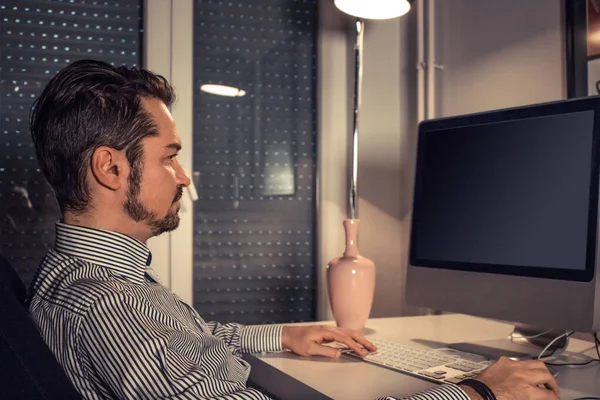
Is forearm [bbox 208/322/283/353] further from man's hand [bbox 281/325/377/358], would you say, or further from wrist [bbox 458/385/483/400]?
wrist [bbox 458/385/483/400]

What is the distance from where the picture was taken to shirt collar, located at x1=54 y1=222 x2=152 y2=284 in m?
1.09

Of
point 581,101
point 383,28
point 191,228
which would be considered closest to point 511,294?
point 581,101

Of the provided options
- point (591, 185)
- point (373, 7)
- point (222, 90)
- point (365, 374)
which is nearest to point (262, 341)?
point (365, 374)

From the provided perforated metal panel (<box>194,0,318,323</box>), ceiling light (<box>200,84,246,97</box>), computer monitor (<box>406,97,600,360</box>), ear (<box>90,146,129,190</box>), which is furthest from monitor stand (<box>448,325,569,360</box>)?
ceiling light (<box>200,84,246,97</box>)

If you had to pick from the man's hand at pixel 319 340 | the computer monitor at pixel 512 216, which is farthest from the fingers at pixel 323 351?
the computer monitor at pixel 512 216

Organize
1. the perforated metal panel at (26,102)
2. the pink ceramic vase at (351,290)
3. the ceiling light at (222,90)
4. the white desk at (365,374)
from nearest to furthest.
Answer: the white desk at (365,374), the pink ceramic vase at (351,290), the perforated metal panel at (26,102), the ceiling light at (222,90)

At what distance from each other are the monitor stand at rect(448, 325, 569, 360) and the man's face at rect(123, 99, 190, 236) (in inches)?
26.3

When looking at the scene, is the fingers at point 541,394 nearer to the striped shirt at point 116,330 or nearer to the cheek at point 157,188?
the striped shirt at point 116,330

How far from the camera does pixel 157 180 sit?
1.20m

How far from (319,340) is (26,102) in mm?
1508

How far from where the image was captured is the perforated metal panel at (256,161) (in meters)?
2.54

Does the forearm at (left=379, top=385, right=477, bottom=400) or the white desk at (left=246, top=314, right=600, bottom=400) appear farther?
the white desk at (left=246, top=314, right=600, bottom=400)

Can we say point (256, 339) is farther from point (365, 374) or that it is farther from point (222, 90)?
point (222, 90)

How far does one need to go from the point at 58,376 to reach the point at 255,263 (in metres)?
1.73
